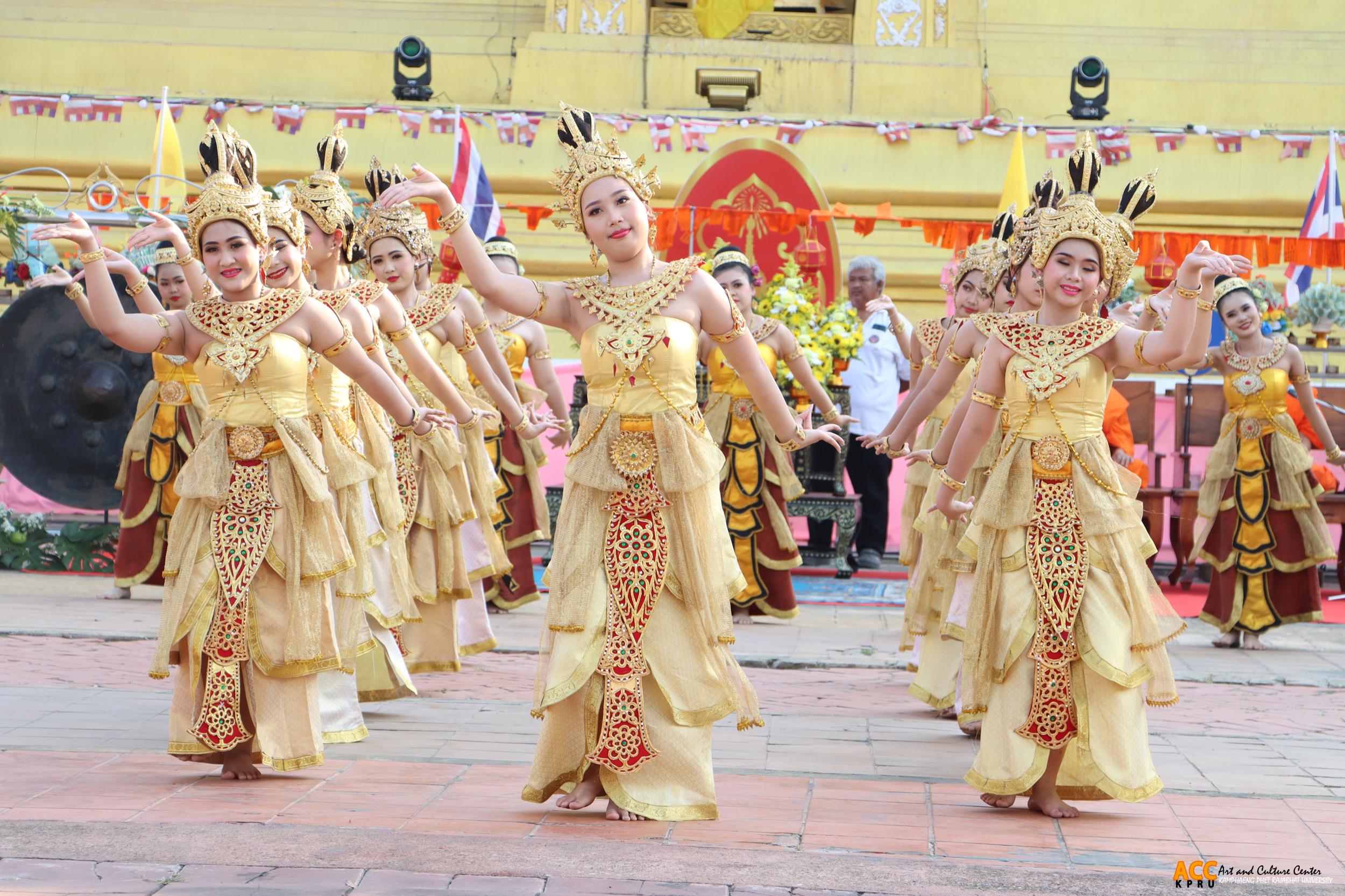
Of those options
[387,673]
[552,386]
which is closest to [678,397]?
[387,673]

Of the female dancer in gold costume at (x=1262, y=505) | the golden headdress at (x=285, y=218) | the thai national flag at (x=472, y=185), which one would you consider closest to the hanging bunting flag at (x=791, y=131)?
the thai national flag at (x=472, y=185)

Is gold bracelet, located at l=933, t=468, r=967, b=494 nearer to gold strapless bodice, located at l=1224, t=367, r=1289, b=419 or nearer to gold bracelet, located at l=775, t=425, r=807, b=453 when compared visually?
gold bracelet, located at l=775, t=425, r=807, b=453

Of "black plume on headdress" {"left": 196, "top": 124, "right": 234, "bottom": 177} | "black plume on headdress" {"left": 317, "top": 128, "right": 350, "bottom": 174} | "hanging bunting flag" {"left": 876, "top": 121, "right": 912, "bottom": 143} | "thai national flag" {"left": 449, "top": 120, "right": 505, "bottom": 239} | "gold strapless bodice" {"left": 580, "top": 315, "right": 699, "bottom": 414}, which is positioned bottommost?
"gold strapless bodice" {"left": 580, "top": 315, "right": 699, "bottom": 414}

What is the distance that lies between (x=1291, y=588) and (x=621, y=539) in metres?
5.63

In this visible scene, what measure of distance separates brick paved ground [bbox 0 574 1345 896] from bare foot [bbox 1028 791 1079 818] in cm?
4

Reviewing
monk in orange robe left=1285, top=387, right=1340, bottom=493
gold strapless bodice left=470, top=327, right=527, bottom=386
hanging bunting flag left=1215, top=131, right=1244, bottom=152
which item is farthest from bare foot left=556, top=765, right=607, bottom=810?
hanging bunting flag left=1215, top=131, right=1244, bottom=152

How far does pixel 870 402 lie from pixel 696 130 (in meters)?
4.85

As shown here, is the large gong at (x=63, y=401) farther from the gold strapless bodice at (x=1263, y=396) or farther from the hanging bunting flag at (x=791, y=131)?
the hanging bunting flag at (x=791, y=131)

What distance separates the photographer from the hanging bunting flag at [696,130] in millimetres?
16578

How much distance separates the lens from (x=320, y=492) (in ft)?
17.3

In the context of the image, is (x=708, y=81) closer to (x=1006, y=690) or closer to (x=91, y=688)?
(x=91, y=688)

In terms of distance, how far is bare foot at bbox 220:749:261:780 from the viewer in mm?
5180

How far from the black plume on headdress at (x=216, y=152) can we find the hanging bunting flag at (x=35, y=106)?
519 inches

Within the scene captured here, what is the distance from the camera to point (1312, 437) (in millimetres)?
11109
